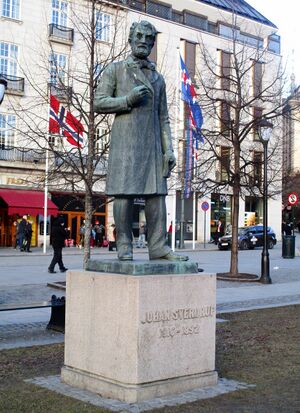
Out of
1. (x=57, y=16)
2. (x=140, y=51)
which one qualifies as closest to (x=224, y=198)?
(x=57, y=16)

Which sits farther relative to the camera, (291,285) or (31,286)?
(291,285)

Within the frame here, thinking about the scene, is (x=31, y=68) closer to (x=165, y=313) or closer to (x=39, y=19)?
(x=39, y=19)

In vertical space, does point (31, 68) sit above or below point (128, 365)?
above

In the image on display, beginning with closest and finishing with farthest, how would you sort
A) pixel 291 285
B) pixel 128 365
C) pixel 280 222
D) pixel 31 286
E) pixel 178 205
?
pixel 128 365, pixel 31 286, pixel 291 285, pixel 178 205, pixel 280 222

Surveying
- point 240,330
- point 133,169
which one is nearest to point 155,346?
point 133,169

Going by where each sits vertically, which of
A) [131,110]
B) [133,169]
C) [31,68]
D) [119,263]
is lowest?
[119,263]

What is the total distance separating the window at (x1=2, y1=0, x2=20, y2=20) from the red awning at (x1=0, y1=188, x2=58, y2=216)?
10838 millimetres

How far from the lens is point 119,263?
20.9 ft

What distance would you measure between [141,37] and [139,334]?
10.4ft

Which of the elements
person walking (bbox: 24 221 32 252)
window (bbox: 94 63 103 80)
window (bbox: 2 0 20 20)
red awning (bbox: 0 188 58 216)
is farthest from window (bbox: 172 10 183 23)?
window (bbox: 94 63 103 80)

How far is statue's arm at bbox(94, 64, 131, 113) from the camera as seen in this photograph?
661 centimetres

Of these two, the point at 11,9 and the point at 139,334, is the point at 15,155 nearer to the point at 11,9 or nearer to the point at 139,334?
the point at 11,9

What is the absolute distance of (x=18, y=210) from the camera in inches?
1389

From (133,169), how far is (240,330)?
5.11m
